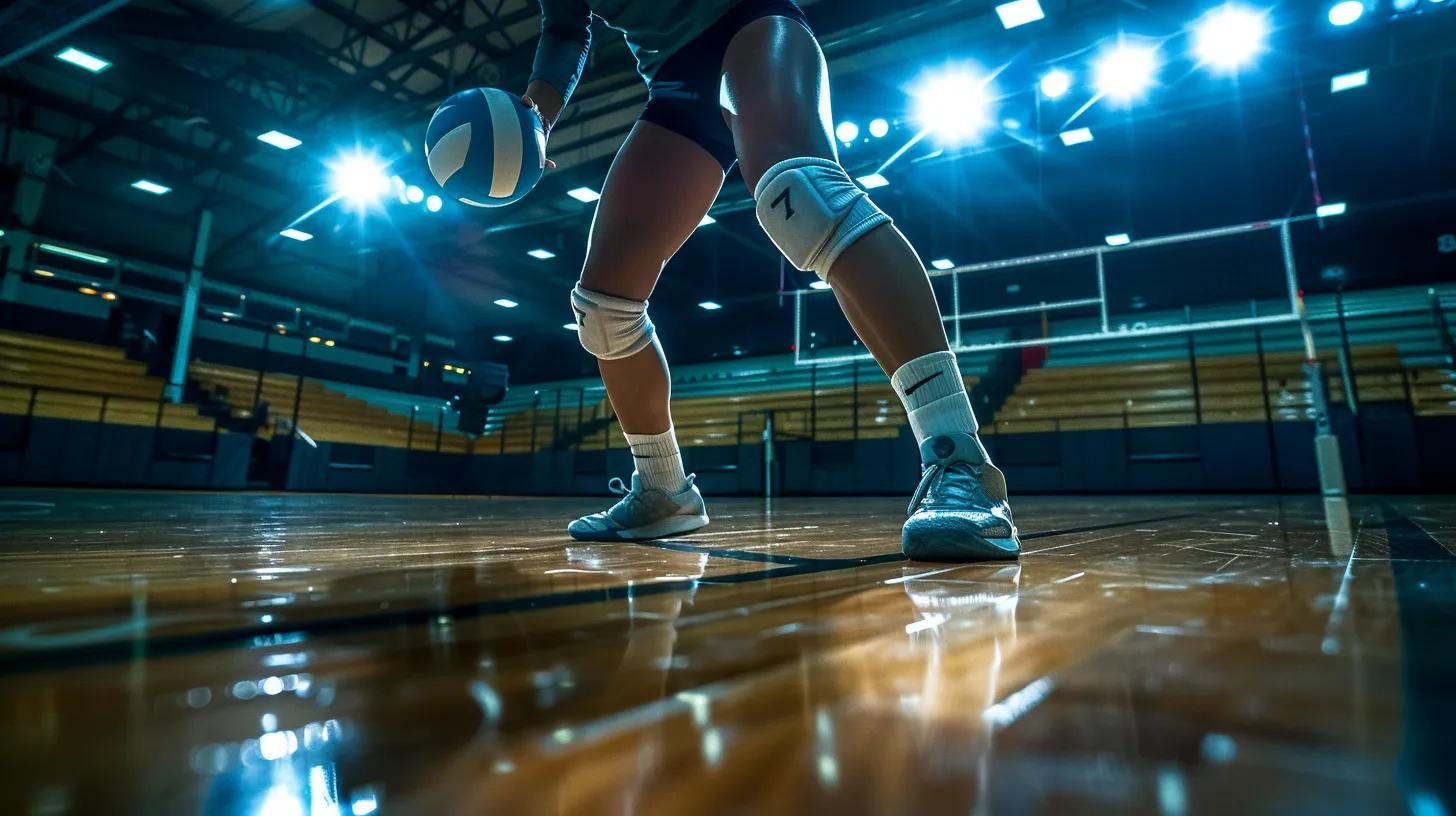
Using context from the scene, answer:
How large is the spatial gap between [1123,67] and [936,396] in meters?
3.87

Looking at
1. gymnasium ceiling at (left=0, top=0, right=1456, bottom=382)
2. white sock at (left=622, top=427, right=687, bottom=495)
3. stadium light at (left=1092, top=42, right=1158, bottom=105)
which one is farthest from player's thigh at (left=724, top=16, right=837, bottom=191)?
stadium light at (left=1092, top=42, right=1158, bottom=105)

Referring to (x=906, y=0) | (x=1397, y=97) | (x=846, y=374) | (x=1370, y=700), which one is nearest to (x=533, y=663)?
(x=1370, y=700)

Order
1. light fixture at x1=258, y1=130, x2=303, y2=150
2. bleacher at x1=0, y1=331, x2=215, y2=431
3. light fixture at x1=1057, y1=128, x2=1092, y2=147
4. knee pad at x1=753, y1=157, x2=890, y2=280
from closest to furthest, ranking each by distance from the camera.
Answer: knee pad at x1=753, y1=157, x2=890, y2=280 → light fixture at x1=1057, y1=128, x2=1092, y2=147 → light fixture at x1=258, y1=130, x2=303, y2=150 → bleacher at x1=0, y1=331, x2=215, y2=431

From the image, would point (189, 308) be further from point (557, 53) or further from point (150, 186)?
point (557, 53)

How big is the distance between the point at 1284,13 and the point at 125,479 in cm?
756

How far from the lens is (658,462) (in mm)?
906

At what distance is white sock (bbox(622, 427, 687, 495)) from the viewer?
90 cm

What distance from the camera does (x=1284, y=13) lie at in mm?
3152

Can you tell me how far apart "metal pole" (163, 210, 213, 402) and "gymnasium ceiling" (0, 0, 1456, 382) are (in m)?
0.27

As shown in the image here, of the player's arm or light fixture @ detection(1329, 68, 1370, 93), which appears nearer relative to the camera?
the player's arm

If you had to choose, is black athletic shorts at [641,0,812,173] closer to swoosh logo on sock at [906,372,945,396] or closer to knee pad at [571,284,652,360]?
knee pad at [571,284,652,360]

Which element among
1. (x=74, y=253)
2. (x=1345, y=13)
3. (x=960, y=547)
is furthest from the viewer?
(x=74, y=253)

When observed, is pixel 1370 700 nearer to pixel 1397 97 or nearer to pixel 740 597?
pixel 740 597

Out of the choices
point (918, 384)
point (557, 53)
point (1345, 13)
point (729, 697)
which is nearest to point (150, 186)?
point (557, 53)
